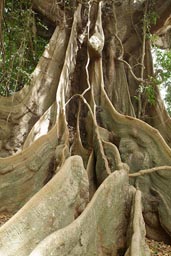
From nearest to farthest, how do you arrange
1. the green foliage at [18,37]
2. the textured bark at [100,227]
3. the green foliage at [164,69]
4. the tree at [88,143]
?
the textured bark at [100,227] < the tree at [88,143] < the green foliage at [18,37] < the green foliage at [164,69]

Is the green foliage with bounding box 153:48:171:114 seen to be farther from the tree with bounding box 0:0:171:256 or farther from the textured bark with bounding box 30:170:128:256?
the textured bark with bounding box 30:170:128:256

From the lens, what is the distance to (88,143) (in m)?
4.98

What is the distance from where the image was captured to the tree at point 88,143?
2850 millimetres

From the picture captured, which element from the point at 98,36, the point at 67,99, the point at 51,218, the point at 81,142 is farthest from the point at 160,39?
the point at 51,218

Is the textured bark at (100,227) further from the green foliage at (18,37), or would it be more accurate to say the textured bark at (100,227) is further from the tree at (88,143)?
the green foliage at (18,37)

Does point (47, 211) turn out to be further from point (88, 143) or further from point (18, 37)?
point (18, 37)

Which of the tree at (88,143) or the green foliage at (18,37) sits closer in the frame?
the tree at (88,143)

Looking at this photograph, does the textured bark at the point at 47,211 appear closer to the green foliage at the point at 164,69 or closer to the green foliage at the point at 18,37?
the green foliage at the point at 18,37

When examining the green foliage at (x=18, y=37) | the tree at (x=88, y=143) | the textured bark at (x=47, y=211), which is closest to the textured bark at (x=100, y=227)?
the tree at (x=88, y=143)

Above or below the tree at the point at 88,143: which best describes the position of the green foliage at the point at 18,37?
above

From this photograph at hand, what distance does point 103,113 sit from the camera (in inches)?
203

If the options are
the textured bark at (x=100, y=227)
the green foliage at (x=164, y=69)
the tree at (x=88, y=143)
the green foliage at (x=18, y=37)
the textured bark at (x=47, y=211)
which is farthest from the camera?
the green foliage at (x=164, y=69)

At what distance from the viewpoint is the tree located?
2.85m

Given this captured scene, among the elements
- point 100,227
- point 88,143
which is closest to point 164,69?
point 88,143
